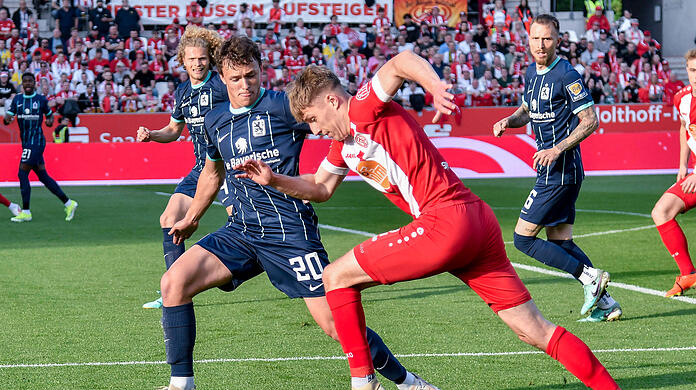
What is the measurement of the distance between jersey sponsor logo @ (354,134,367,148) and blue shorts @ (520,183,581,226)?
369 cm

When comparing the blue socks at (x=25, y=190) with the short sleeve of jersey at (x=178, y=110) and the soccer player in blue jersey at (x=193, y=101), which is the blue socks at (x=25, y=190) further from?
the short sleeve of jersey at (x=178, y=110)

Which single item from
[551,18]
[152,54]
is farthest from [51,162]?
[551,18]

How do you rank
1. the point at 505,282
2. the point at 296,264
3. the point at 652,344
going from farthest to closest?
→ 1. the point at 652,344
2. the point at 296,264
3. the point at 505,282

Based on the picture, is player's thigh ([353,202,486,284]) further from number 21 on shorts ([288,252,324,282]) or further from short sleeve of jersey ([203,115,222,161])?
short sleeve of jersey ([203,115,222,161])

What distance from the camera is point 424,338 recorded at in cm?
688

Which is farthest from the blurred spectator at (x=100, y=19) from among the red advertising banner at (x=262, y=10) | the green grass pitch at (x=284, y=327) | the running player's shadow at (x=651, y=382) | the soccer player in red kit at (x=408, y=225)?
the soccer player in red kit at (x=408, y=225)

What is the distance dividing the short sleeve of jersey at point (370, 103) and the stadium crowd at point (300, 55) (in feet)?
Result: 65.7

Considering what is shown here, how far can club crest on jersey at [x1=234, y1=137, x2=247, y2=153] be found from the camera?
558 centimetres

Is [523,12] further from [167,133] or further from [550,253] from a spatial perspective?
[167,133]

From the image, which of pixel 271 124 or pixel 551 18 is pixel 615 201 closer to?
pixel 551 18

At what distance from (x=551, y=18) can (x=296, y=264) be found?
3.60 m

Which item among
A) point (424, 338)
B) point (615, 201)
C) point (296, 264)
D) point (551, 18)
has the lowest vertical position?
point (615, 201)

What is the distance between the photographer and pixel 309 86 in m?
4.52

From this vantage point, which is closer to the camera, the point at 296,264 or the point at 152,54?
the point at 296,264
